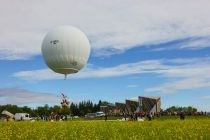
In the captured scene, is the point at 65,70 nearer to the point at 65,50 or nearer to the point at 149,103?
the point at 65,50

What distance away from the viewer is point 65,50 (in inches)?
2323

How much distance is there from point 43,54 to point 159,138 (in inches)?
1846

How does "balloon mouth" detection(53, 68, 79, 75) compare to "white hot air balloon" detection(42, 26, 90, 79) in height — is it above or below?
below

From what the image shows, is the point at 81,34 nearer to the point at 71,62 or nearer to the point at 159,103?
the point at 71,62

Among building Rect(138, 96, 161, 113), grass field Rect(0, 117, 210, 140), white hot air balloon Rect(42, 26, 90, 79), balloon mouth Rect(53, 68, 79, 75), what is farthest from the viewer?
building Rect(138, 96, 161, 113)

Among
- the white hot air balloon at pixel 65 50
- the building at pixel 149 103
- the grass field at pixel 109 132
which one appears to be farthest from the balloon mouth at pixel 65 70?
the building at pixel 149 103

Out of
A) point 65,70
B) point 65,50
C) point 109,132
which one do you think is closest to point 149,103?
point 65,70

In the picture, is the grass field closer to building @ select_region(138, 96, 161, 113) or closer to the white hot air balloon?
the white hot air balloon

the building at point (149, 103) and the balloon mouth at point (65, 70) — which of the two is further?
the building at point (149, 103)

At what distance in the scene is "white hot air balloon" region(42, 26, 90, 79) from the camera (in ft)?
193

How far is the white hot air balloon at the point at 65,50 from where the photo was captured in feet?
193

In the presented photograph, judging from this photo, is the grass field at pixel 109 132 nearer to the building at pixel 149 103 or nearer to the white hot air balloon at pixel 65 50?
the white hot air balloon at pixel 65 50

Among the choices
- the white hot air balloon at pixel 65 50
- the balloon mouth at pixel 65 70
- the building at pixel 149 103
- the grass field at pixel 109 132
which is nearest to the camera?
the grass field at pixel 109 132

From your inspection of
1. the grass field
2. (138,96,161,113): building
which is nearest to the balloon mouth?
the grass field
